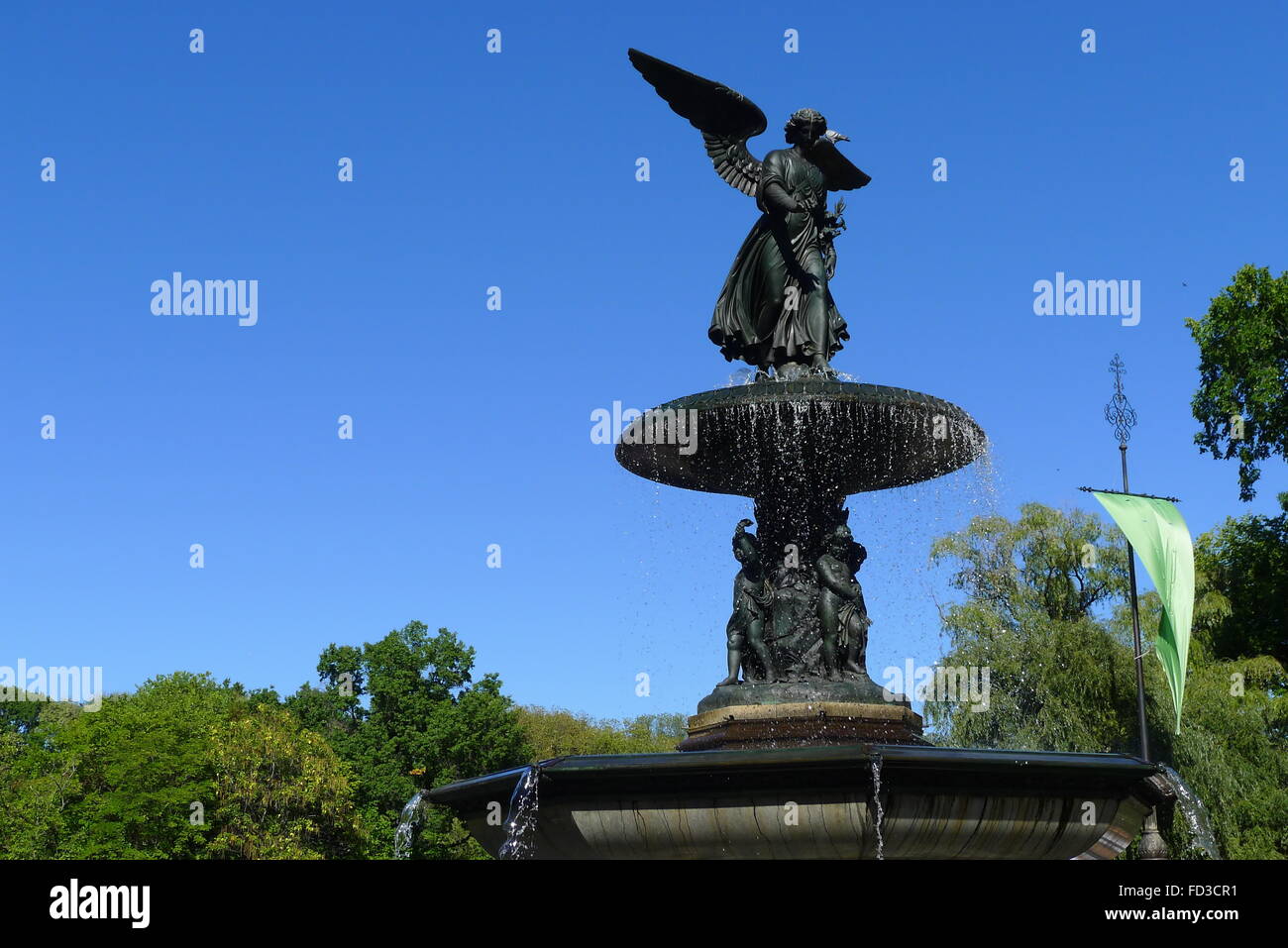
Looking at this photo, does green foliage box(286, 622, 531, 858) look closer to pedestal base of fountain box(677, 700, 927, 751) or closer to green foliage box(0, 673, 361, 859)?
green foliage box(0, 673, 361, 859)

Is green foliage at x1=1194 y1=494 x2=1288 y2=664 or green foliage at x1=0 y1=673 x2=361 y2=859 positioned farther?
green foliage at x1=0 y1=673 x2=361 y2=859

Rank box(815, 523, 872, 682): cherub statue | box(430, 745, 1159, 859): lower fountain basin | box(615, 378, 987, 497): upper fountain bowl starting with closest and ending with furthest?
box(430, 745, 1159, 859): lower fountain basin
box(615, 378, 987, 497): upper fountain bowl
box(815, 523, 872, 682): cherub statue

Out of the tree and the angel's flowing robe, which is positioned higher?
the angel's flowing robe

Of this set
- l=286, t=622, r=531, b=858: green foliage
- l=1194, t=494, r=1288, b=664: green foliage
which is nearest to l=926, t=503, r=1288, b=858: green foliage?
l=1194, t=494, r=1288, b=664: green foliage

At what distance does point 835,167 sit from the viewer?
45.9 ft

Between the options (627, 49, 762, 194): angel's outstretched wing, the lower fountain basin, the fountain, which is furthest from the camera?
(627, 49, 762, 194): angel's outstretched wing

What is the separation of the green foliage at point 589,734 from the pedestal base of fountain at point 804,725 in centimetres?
4950

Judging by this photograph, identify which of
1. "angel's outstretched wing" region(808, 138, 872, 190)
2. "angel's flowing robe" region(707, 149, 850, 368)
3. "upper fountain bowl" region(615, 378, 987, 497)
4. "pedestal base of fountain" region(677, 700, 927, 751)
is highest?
"angel's outstretched wing" region(808, 138, 872, 190)

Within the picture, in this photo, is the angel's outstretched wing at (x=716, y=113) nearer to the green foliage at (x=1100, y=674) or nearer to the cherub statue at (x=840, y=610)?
the cherub statue at (x=840, y=610)

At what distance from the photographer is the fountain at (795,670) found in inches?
373

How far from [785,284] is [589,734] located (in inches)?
2382

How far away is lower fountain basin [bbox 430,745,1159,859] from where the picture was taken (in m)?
9.28
